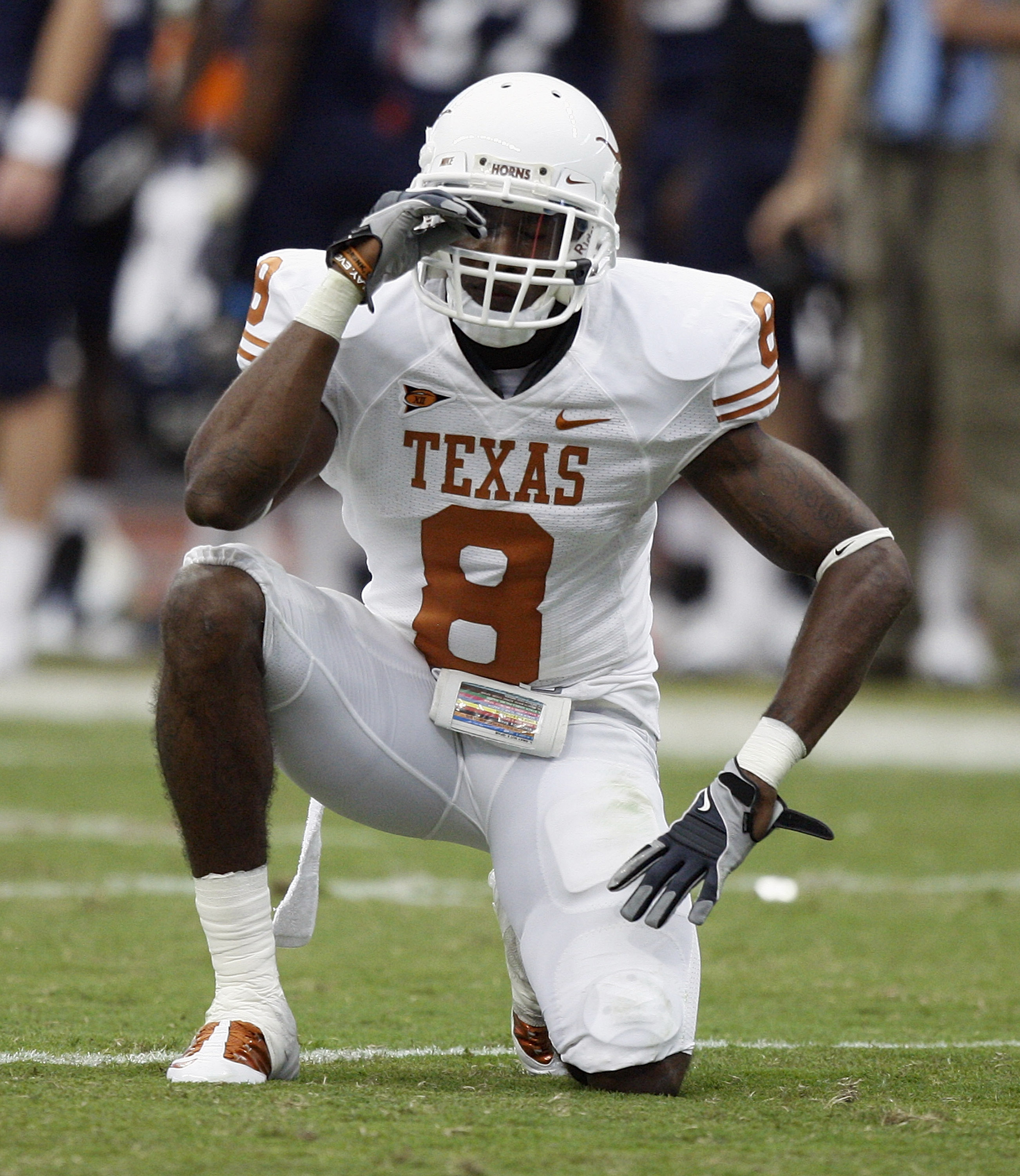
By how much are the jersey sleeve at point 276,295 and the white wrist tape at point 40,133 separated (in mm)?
4571

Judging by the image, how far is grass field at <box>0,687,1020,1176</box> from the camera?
2133mm

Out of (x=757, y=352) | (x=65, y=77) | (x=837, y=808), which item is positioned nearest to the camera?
(x=757, y=352)

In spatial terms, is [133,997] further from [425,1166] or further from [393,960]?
[425,1166]

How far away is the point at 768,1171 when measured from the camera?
2057 millimetres

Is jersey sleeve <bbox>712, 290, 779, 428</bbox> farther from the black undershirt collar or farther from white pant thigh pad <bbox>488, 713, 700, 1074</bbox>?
white pant thigh pad <bbox>488, 713, 700, 1074</bbox>

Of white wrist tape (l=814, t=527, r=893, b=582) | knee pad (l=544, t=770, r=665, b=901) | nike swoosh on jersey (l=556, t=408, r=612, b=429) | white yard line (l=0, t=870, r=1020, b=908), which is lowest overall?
white yard line (l=0, t=870, r=1020, b=908)

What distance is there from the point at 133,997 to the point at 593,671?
0.74 metres

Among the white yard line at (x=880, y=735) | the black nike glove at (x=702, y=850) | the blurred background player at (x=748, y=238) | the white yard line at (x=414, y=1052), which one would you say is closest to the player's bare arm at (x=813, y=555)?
the black nike glove at (x=702, y=850)

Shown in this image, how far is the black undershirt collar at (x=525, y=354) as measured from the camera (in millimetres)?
2840

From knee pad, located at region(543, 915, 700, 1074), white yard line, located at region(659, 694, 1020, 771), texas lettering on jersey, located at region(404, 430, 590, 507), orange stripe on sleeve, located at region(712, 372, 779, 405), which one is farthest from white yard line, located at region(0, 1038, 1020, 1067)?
white yard line, located at region(659, 694, 1020, 771)

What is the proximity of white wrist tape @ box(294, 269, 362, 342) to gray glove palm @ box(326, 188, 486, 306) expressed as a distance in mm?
23

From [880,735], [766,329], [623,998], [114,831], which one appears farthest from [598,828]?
[880,735]

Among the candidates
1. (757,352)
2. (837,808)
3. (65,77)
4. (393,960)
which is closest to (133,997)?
(393,960)

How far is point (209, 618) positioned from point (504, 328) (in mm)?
510
